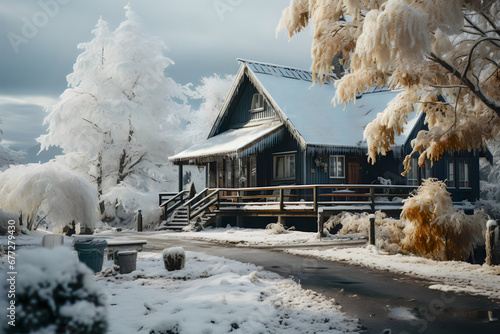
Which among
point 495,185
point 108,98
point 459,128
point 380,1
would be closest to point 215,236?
point 459,128

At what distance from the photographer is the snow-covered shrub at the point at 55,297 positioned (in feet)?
9.46

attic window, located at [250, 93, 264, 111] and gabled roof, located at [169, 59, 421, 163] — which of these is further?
attic window, located at [250, 93, 264, 111]

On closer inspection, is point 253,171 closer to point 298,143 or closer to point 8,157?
point 298,143

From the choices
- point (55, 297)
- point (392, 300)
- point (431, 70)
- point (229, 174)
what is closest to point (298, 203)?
point (229, 174)

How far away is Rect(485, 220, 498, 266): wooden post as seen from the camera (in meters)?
11.0

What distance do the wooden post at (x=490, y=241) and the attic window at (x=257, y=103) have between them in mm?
17942

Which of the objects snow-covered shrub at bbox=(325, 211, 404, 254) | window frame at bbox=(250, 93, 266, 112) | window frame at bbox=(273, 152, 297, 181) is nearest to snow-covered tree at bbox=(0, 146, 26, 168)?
window frame at bbox=(250, 93, 266, 112)

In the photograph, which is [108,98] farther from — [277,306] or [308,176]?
[277,306]

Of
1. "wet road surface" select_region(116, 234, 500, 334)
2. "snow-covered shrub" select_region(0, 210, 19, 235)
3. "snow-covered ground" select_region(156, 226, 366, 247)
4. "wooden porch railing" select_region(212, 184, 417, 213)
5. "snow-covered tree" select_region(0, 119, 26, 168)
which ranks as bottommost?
"snow-covered ground" select_region(156, 226, 366, 247)

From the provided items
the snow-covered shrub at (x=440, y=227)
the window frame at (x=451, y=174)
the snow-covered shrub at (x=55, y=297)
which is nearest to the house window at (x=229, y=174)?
the window frame at (x=451, y=174)

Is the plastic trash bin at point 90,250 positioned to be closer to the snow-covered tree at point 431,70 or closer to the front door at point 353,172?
the snow-covered tree at point 431,70

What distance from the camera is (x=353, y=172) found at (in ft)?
84.1

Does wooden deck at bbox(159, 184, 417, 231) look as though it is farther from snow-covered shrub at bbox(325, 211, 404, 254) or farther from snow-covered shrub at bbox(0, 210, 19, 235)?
snow-covered shrub at bbox(0, 210, 19, 235)

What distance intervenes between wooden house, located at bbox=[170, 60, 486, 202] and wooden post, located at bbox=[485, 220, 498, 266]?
40.1 ft
